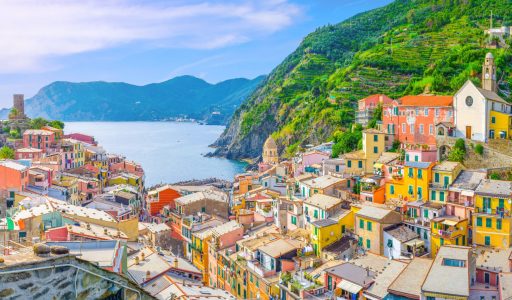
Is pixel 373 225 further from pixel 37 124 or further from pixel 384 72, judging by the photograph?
pixel 37 124

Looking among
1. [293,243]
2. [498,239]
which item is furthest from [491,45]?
[293,243]

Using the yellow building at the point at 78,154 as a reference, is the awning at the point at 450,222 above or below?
below

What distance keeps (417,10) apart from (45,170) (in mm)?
95073

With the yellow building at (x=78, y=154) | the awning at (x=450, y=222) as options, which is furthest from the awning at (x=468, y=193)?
the yellow building at (x=78, y=154)

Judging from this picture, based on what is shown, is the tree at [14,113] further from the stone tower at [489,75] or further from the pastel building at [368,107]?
the stone tower at [489,75]

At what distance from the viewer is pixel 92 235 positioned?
77.5ft

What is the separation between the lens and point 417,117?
42.5 metres

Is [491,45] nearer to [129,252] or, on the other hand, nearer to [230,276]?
[230,276]

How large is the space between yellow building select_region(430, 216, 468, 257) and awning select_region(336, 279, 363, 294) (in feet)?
24.2

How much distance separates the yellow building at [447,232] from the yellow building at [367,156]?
1170cm

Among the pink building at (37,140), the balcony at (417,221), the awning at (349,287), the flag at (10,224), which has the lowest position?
the awning at (349,287)

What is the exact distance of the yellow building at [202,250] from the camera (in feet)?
124

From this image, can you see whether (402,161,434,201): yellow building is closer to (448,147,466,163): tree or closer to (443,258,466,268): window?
(448,147,466,163): tree

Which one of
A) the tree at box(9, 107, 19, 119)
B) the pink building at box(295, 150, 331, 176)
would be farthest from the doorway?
the tree at box(9, 107, 19, 119)
